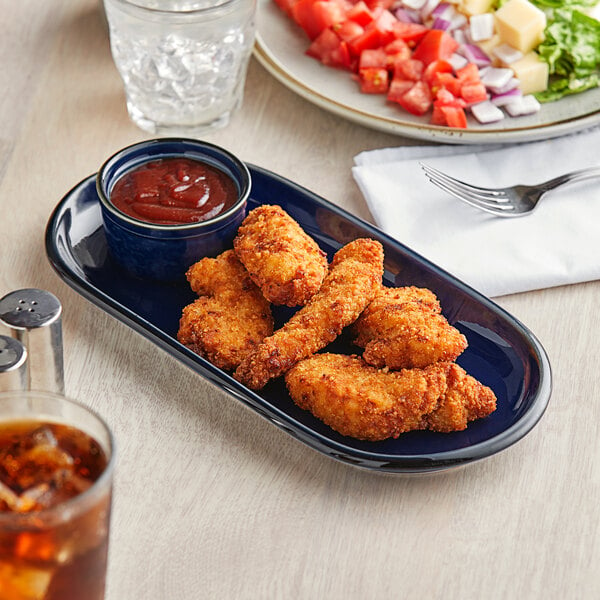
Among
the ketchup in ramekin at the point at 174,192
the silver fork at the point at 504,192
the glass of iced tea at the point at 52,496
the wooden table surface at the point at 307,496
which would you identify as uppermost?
the glass of iced tea at the point at 52,496

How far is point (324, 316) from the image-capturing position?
7.56ft

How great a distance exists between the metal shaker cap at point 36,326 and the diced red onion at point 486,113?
1748mm

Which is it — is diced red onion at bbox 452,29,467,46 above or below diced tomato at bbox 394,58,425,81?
above

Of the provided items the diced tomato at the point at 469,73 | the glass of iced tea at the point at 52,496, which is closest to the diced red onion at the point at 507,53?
the diced tomato at the point at 469,73

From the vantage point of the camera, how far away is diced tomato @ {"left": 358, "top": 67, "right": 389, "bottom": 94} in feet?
10.6

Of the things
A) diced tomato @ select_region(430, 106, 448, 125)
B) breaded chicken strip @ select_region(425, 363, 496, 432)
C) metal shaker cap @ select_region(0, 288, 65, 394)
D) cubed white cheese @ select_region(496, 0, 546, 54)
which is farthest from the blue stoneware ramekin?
cubed white cheese @ select_region(496, 0, 546, 54)

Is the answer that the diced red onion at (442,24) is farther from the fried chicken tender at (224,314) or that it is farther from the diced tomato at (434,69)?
the fried chicken tender at (224,314)

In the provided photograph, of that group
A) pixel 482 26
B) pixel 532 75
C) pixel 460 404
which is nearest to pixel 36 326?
pixel 460 404

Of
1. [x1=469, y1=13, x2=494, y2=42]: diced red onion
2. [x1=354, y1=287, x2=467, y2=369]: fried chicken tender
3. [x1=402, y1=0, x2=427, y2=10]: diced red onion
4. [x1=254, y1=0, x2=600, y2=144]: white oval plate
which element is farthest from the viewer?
[x1=402, y1=0, x2=427, y2=10]: diced red onion

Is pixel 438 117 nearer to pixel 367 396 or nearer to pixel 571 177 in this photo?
pixel 571 177

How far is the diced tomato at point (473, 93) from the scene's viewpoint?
3.21 metres

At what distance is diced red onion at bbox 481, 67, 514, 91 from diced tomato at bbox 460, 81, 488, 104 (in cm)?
6

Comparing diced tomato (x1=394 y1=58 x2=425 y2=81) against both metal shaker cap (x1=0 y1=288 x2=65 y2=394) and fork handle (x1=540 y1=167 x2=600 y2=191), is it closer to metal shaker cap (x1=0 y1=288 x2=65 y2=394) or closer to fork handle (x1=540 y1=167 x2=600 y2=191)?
fork handle (x1=540 y1=167 x2=600 y2=191)

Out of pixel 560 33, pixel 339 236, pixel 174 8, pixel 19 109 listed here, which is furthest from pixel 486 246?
pixel 19 109
